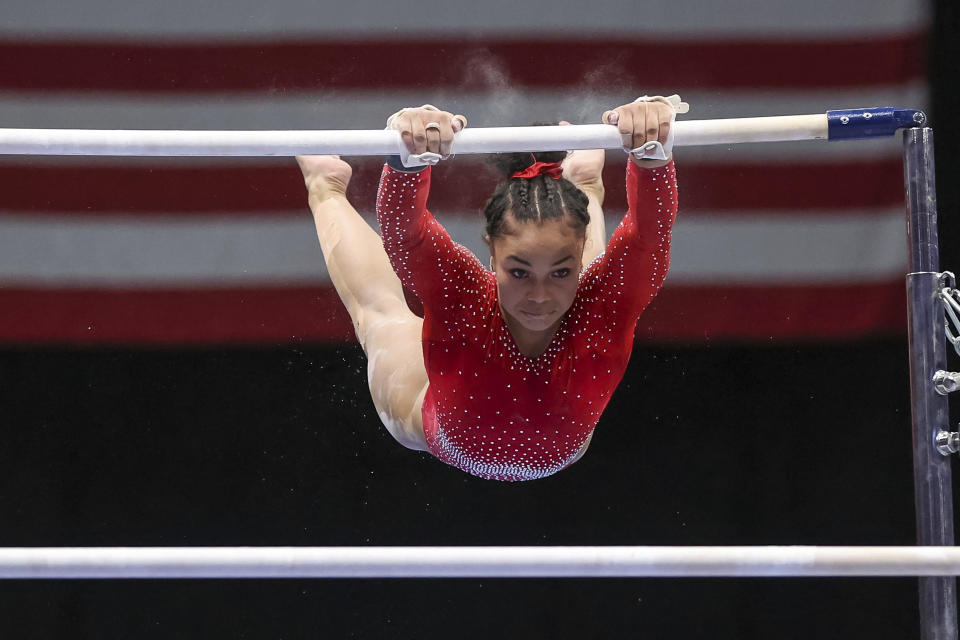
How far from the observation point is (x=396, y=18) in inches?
123

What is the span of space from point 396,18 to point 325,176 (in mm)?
827

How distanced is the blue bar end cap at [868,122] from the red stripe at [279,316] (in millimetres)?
1315

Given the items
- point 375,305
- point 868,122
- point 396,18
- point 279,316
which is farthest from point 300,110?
point 868,122

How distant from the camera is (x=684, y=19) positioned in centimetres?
307

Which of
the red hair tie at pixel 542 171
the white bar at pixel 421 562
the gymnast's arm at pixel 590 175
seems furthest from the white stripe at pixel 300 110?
the white bar at pixel 421 562

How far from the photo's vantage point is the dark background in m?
3.03

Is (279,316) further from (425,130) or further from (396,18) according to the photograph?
(425,130)

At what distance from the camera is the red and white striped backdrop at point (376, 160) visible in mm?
3020

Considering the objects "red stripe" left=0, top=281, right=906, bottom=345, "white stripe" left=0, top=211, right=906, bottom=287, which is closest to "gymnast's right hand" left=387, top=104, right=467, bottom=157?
"white stripe" left=0, top=211, right=906, bottom=287

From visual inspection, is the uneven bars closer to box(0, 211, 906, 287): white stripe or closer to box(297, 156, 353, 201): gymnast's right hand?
box(297, 156, 353, 201): gymnast's right hand

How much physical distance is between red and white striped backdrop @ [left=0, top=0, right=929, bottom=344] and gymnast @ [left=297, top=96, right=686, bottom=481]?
2.41 ft
